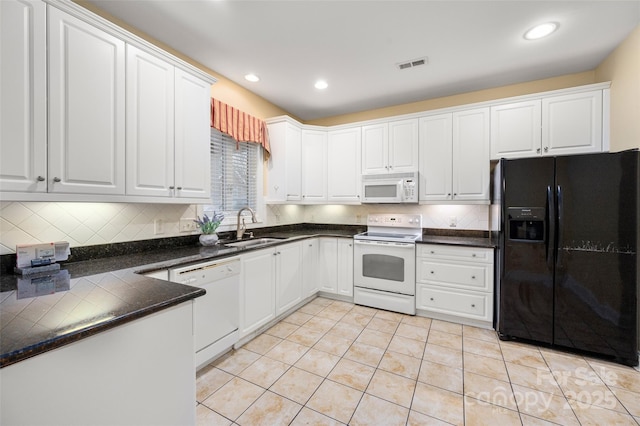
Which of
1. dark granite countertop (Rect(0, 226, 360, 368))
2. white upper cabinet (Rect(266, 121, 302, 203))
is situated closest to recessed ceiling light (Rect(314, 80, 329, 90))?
white upper cabinet (Rect(266, 121, 302, 203))

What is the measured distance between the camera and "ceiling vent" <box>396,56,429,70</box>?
2615 mm

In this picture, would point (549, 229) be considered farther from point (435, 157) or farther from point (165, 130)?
point (165, 130)

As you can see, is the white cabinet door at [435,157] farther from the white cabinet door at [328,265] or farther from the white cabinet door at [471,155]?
the white cabinet door at [328,265]

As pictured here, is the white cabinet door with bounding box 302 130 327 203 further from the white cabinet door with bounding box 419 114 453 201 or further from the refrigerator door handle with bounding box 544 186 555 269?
the refrigerator door handle with bounding box 544 186 555 269

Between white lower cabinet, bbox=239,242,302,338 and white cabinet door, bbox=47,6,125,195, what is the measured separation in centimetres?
121

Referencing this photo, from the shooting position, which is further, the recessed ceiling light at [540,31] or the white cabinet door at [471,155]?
the white cabinet door at [471,155]

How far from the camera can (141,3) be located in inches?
74.6

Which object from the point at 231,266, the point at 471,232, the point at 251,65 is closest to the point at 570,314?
the point at 471,232

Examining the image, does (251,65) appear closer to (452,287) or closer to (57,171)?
(57,171)

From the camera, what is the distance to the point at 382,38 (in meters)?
2.28

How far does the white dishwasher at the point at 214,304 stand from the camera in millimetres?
1922

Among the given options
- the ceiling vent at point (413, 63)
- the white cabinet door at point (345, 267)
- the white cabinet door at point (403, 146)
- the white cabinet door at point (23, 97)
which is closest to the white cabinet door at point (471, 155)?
the white cabinet door at point (403, 146)

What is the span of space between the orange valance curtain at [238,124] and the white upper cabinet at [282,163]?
11 cm

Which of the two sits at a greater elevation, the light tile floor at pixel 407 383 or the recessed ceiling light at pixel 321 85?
the recessed ceiling light at pixel 321 85
